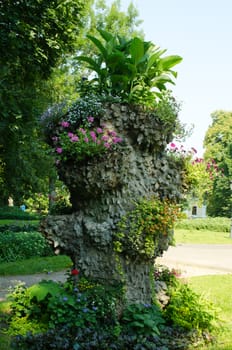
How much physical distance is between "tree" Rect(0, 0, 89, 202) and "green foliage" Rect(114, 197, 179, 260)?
13.9 ft

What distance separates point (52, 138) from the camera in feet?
18.4

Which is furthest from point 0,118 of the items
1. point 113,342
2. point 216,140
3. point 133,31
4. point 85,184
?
point 216,140

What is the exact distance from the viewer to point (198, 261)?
558 inches

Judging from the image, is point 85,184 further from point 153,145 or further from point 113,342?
point 113,342

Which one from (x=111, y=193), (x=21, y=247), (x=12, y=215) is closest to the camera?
(x=111, y=193)

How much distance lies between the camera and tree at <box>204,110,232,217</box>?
41438 mm

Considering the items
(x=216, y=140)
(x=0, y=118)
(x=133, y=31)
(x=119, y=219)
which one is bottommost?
(x=119, y=219)

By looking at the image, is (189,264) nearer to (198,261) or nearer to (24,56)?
(198,261)

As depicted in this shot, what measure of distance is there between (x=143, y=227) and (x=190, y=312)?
142 cm

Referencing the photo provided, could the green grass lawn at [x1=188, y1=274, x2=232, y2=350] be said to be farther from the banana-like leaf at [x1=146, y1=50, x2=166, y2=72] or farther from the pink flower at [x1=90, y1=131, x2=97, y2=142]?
the banana-like leaf at [x1=146, y1=50, x2=166, y2=72]

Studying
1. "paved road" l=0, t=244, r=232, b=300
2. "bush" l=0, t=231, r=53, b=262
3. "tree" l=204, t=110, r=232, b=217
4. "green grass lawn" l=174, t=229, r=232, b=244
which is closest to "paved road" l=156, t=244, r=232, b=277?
"paved road" l=0, t=244, r=232, b=300

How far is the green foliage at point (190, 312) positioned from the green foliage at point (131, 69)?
9.32ft

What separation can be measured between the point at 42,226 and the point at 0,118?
404 cm

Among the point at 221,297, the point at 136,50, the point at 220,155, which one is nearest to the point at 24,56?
the point at 136,50
